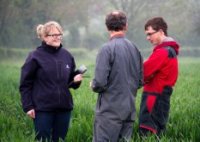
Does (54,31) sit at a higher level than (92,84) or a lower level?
higher

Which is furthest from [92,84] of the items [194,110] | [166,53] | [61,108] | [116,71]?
[194,110]

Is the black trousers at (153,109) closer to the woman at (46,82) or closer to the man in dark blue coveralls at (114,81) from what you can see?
the man in dark blue coveralls at (114,81)

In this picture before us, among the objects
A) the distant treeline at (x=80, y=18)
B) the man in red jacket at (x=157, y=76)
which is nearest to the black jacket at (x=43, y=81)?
the man in red jacket at (x=157, y=76)

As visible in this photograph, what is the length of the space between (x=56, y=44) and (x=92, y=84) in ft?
2.40

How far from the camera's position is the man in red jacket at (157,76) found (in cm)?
463

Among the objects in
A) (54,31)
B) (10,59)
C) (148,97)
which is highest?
(54,31)

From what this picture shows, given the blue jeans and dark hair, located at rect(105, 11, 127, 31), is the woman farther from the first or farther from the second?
dark hair, located at rect(105, 11, 127, 31)

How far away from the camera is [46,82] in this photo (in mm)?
4469

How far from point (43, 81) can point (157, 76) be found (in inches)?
48.9

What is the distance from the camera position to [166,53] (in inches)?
182

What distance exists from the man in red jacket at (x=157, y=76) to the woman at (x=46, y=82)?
777mm

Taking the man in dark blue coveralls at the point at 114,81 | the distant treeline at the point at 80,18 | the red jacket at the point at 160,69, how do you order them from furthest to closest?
the distant treeline at the point at 80,18 < the red jacket at the point at 160,69 < the man in dark blue coveralls at the point at 114,81

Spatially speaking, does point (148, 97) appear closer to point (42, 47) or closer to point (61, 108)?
point (61, 108)

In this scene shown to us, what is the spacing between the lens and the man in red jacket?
4.63 meters
